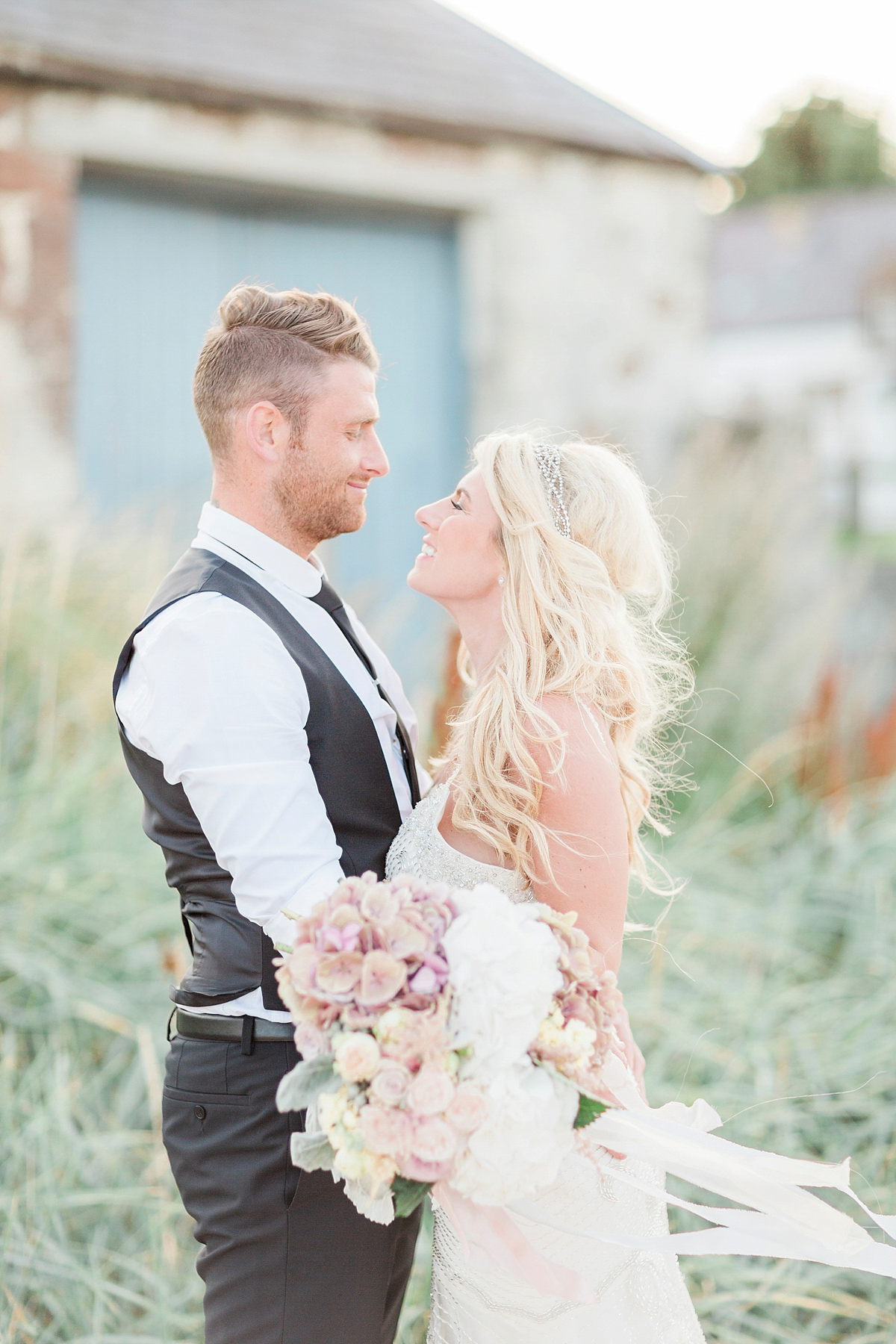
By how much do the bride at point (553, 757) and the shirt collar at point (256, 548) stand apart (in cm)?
25

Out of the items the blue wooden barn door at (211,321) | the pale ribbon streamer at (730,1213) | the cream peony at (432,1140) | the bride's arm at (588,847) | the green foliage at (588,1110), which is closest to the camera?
the cream peony at (432,1140)

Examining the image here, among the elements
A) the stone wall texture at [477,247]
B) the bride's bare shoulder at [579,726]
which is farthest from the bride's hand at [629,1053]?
the stone wall texture at [477,247]

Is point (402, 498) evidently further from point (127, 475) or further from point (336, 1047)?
point (336, 1047)

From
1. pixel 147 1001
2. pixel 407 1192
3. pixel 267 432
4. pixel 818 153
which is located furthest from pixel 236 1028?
pixel 818 153

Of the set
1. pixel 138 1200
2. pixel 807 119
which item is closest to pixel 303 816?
pixel 138 1200

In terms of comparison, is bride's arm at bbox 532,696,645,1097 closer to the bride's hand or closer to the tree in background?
the bride's hand

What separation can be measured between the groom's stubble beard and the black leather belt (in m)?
0.91

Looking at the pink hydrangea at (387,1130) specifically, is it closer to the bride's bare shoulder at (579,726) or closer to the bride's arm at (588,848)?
the bride's arm at (588,848)

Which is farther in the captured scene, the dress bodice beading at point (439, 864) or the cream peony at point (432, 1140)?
the dress bodice beading at point (439, 864)

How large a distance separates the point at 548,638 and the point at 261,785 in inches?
27.3

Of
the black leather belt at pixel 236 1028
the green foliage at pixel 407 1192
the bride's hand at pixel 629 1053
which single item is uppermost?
the green foliage at pixel 407 1192

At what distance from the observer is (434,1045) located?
1.48 metres

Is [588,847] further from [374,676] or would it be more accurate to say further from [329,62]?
[329,62]

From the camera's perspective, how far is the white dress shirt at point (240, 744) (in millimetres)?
1826
